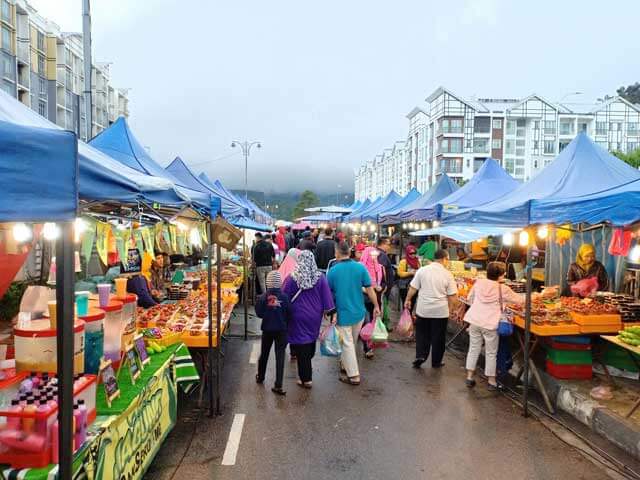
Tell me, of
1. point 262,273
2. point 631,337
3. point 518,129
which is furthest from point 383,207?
point 518,129

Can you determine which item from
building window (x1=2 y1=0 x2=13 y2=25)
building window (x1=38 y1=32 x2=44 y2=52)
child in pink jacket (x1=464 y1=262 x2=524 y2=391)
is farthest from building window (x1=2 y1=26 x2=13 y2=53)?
child in pink jacket (x1=464 y1=262 x2=524 y2=391)

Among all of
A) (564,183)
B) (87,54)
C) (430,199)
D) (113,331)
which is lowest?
(113,331)

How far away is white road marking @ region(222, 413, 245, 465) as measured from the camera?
14.6 feet

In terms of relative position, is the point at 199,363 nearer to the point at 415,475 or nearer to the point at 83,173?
the point at 415,475

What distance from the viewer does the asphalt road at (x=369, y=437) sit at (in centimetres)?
429

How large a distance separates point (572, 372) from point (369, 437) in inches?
126

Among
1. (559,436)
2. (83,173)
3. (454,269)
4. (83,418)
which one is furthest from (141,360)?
(454,269)

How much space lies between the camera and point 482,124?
6284 cm

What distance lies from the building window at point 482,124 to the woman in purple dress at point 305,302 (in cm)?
6159

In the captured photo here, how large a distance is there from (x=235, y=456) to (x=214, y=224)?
2490 mm

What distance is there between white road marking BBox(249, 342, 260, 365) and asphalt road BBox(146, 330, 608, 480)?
831 millimetres

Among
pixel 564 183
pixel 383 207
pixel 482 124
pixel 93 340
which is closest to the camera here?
pixel 93 340

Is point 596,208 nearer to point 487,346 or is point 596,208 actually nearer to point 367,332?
point 487,346

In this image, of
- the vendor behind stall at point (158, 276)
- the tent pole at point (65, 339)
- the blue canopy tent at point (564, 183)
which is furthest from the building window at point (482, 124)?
the tent pole at point (65, 339)
